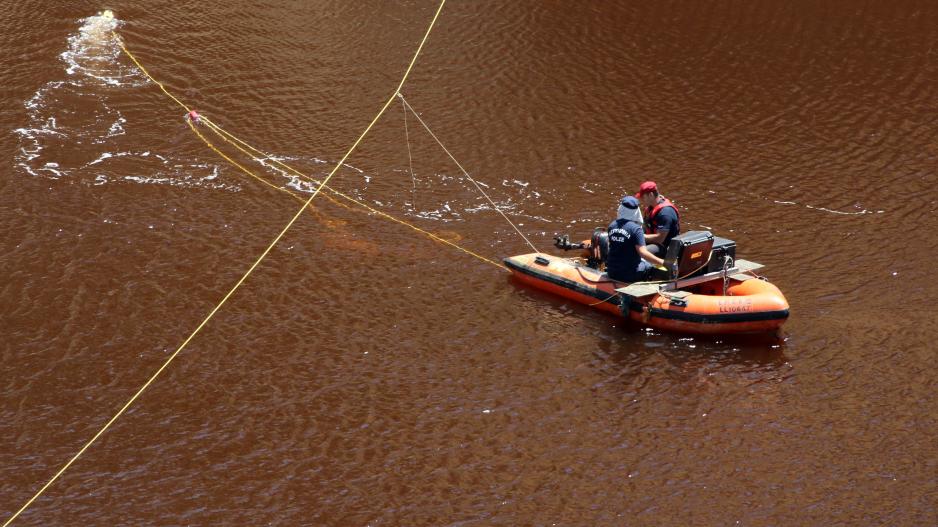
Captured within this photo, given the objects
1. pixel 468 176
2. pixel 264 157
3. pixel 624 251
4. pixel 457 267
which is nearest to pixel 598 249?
pixel 624 251

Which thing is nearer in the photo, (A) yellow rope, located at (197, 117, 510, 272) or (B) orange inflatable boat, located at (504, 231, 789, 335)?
(B) orange inflatable boat, located at (504, 231, 789, 335)

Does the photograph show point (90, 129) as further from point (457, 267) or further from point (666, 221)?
point (666, 221)

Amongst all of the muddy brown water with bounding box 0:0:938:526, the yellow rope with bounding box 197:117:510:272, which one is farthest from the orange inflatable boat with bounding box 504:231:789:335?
the yellow rope with bounding box 197:117:510:272

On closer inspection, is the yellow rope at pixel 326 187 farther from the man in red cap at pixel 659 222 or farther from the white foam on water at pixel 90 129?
the man in red cap at pixel 659 222

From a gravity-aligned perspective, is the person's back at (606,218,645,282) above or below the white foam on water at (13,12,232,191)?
below

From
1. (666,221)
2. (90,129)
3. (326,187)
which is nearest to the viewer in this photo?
(666,221)

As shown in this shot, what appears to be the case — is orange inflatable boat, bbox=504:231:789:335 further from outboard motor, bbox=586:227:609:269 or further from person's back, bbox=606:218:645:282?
person's back, bbox=606:218:645:282

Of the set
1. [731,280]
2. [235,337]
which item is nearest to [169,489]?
[235,337]
